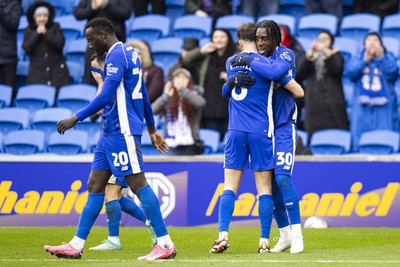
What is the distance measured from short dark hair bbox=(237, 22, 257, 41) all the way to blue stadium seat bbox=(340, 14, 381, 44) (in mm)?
8013

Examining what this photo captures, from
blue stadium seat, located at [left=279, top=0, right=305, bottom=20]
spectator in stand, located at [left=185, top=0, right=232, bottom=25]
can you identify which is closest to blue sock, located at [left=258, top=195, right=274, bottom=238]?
spectator in stand, located at [left=185, top=0, right=232, bottom=25]

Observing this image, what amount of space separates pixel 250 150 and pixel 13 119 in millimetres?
8223

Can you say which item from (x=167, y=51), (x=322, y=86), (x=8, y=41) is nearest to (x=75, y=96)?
(x=8, y=41)

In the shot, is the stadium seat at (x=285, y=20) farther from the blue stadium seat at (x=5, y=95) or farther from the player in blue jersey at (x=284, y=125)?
the player in blue jersey at (x=284, y=125)

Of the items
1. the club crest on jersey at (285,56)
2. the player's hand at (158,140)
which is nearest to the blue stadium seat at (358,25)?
the club crest on jersey at (285,56)

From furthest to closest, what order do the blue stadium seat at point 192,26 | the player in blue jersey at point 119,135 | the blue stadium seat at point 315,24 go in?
1. the blue stadium seat at point 192,26
2. the blue stadium seat at point 315,24
3. the player in blue jersey at point 119,135

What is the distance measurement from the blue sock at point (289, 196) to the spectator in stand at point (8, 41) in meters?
9.04

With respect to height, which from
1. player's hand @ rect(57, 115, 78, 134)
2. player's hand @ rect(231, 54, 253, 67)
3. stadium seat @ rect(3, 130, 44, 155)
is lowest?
stadium seat @ rect(3, 130, 44, 155)

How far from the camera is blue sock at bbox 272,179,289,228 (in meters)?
9.69

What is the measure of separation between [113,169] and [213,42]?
23.3 ft

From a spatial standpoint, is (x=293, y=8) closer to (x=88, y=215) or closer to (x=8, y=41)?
(x=8, y=41)

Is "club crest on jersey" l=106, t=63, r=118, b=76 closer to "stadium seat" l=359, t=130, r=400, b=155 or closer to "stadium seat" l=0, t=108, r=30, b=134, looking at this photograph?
"stadium seat" l=359, t=130, r=400, b=155

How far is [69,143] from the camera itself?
15.9 meters

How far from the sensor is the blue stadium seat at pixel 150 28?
1820 centimetres
